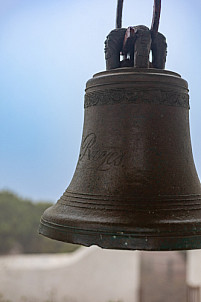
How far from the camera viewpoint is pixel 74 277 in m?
5.73

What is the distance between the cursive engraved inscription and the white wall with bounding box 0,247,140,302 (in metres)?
4.36

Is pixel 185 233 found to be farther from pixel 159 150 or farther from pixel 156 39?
pixel 156 39

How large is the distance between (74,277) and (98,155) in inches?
179

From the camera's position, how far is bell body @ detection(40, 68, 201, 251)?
129 cm

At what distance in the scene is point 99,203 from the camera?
1.39 m

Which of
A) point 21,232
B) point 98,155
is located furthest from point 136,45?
point 21,232

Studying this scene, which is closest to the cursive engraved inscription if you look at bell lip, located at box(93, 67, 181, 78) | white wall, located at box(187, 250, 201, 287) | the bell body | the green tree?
the bell body

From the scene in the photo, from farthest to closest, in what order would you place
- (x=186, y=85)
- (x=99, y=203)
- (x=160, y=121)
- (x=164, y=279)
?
(x=164, y=279)
(x=186, y=85)
(x=160, y=121)
(x=99, y=203)

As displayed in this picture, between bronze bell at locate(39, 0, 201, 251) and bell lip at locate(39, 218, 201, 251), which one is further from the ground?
bronze bell at locate(39, 0, 201, 251)

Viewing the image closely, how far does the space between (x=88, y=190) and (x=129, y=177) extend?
156 mm

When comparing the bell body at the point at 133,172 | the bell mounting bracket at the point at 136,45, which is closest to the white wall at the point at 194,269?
the bell body at the point at 133,172

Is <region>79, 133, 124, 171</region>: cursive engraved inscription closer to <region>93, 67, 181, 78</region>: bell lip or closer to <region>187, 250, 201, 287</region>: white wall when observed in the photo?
<region>93, 67, 181, 78</region>: bell lip

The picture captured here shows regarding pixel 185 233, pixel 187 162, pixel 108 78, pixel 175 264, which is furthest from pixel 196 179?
pixel 175 264

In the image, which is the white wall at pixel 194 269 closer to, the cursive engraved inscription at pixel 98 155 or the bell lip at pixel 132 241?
the cursive engraved inscription at pixel 98 155
